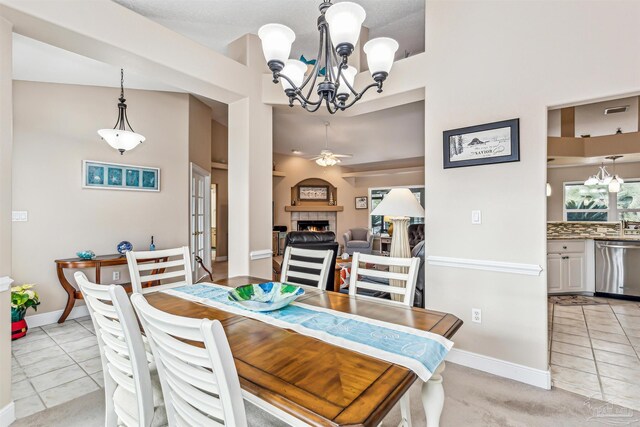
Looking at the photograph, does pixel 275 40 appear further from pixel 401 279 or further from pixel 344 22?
pixel 401 279

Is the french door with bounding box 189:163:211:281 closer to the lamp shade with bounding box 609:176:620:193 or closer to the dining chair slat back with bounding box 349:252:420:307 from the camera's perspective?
the dining chair slat back with bounding box 349:252:420:307

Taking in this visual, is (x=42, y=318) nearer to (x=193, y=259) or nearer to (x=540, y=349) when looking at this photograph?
(x=193, y=259)

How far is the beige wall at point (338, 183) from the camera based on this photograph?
8.64 m

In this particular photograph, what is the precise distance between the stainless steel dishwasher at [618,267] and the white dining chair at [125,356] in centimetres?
595

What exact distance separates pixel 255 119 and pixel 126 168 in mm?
2000

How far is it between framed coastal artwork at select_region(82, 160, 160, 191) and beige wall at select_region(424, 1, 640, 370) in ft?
11.8

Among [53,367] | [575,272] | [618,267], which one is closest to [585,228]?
[618,267]

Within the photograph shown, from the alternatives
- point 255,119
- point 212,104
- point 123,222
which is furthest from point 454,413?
point 212,104

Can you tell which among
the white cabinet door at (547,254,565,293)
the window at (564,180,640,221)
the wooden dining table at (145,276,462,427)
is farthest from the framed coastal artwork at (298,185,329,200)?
the wooden dining table at (145,276,462,427)

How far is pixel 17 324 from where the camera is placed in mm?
3096

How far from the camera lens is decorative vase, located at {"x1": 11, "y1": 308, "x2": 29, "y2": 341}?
10.0 feet

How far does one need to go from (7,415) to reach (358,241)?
739 cm

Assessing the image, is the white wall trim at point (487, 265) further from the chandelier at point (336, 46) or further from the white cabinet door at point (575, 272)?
the white cabinet door at point (575, 272)

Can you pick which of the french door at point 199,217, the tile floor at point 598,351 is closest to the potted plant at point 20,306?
the french door at point 199,217
